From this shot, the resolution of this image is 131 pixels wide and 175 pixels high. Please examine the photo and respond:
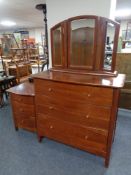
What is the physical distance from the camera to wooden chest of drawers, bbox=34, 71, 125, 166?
148cm

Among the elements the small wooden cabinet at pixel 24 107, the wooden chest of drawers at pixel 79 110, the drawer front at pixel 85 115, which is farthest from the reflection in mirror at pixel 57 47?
the drawer front at pixel 85 115

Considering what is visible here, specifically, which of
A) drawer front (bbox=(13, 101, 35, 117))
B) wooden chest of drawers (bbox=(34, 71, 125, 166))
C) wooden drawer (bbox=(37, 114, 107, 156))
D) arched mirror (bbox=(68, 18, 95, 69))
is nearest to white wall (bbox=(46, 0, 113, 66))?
arched mirror (bbox=(68, 18, 95, 69))

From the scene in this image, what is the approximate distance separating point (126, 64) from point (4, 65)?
3776 millimetres

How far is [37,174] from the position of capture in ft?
5.23

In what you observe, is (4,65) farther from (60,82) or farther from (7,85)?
(60,82)

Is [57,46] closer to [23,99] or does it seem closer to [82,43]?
[82,43]

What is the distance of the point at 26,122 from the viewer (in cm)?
218

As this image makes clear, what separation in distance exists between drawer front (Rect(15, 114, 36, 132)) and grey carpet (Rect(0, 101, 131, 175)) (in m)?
0.14

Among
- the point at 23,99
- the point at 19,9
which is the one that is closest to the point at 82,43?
the point at 23,99

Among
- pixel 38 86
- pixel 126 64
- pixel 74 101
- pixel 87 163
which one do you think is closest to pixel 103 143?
pixel 87 163

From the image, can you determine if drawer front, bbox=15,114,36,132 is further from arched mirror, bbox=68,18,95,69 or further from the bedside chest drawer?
arched mirror, bbox=68,18,95,69

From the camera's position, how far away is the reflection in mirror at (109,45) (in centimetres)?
166

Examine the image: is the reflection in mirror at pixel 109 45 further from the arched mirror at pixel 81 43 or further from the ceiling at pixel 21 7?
the ceiling at pixel 21 7

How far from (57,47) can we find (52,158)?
148 cm
